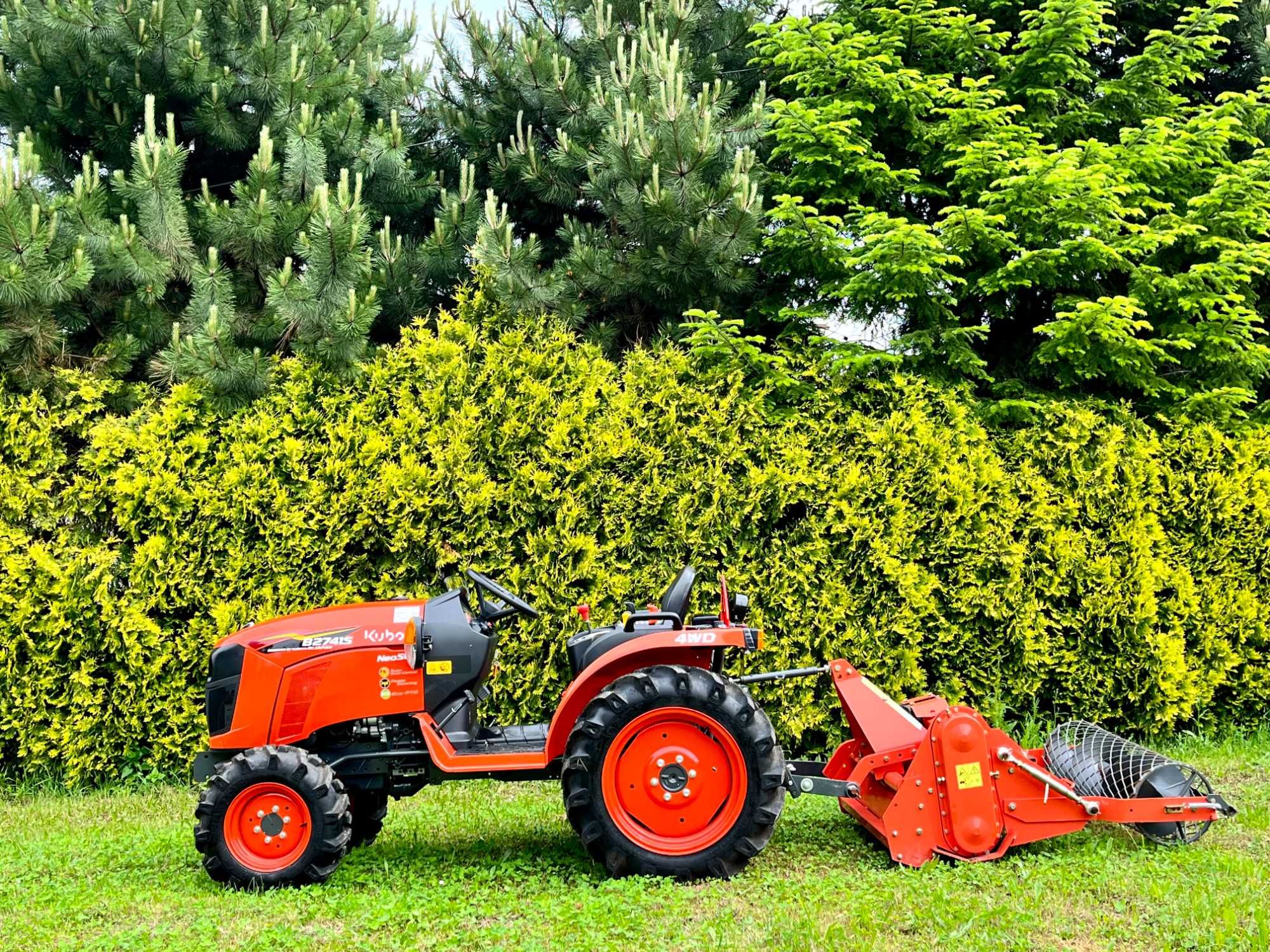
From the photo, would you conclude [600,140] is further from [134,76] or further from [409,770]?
[409,770]

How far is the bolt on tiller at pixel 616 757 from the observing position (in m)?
4.39

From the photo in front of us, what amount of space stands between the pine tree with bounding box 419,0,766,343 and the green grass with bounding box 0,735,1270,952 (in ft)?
12.8

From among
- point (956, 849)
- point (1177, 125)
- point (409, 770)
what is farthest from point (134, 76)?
point (1177, 125)

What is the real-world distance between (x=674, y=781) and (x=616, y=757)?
0.85 ft

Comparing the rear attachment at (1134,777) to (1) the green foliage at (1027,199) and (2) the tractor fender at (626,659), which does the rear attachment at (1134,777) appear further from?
(1) the green foliage at (1027,199)

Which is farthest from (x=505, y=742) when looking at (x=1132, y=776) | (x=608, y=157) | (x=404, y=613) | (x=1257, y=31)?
(x=1257, y=31)

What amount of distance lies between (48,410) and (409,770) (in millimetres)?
4015

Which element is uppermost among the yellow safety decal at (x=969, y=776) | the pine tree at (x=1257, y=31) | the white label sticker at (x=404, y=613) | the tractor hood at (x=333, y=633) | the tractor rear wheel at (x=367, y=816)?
the pine tree at (x=1257, y=31)

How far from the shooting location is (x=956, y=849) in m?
4.50

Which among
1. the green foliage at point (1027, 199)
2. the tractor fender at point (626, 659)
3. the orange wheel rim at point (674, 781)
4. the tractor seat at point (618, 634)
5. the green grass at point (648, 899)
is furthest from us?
the green foliage at point (1027, 199)

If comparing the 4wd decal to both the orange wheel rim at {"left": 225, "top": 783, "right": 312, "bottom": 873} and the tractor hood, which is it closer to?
the tractor hood

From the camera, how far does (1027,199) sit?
24.7 ft

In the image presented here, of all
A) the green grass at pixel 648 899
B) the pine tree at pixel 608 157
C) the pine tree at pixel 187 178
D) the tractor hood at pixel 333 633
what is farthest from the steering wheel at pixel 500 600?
the pine tree at pixel 608 157

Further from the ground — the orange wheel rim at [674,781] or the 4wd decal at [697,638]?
the 4wd decal at [697,638]
